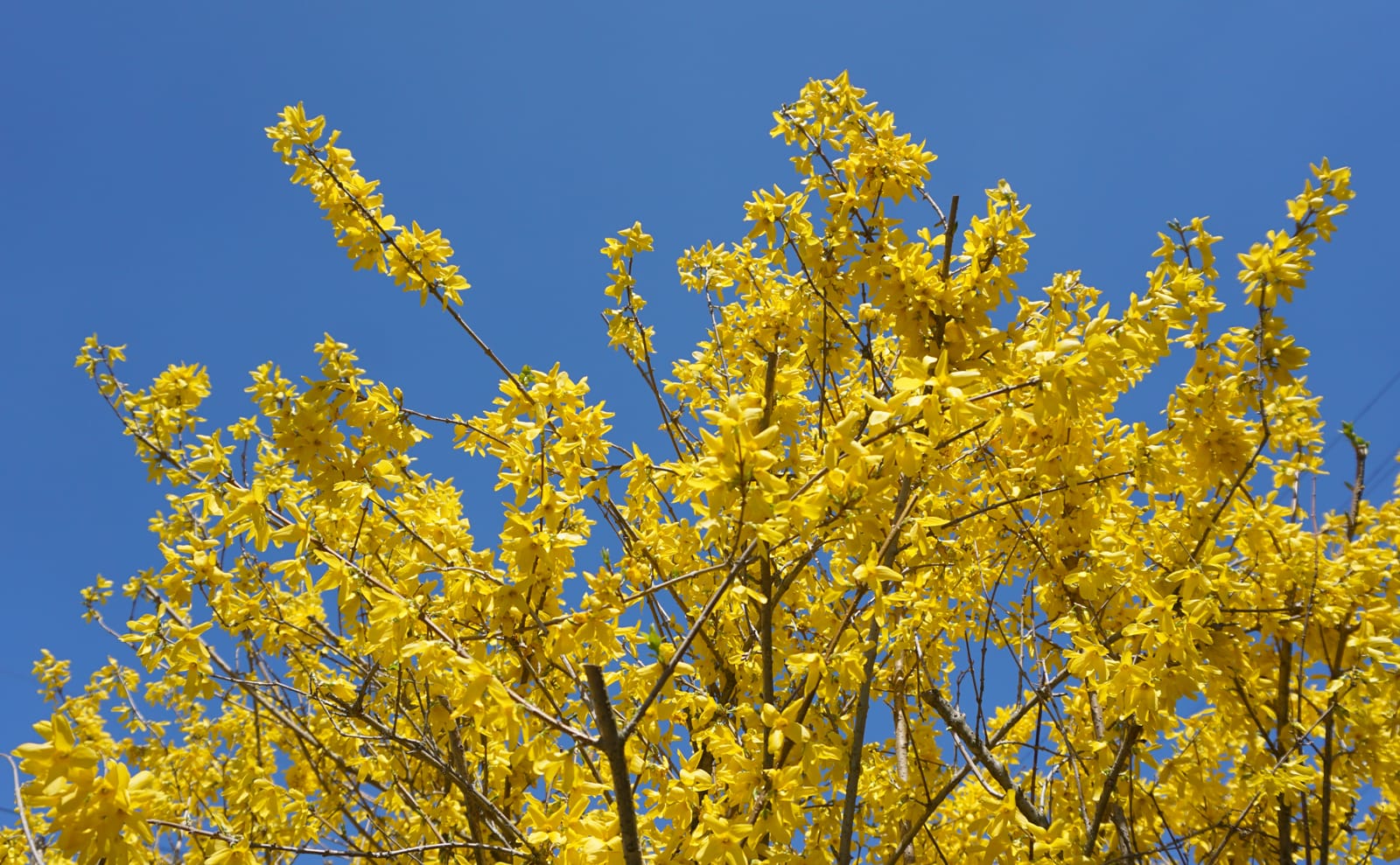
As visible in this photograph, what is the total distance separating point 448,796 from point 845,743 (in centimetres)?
178

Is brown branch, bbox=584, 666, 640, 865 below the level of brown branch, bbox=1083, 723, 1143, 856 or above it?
below

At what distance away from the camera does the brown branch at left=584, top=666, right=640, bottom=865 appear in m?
1.82

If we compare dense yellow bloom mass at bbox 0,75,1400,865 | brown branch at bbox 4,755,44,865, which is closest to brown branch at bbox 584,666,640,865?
dense yellow bloom mass at bbox 0,75,1400,865

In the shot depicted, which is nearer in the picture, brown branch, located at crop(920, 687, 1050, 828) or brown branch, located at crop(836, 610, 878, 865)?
brown branch, located at crop(836, 610, 878, 865)

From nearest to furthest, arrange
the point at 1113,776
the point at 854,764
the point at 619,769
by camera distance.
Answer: the point at 619,769 → the point at 854,764 → the point at 1113,776

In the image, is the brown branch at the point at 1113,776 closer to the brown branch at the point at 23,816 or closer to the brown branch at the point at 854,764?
the brown branch at the point at 854,764

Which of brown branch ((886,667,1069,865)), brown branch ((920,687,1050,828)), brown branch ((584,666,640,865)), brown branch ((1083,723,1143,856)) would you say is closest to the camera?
brown branch ((584,666,640,865))

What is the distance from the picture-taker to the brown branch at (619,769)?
1815mm

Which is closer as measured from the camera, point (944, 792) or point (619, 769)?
point (619, 769)

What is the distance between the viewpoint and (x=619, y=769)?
1860 mm

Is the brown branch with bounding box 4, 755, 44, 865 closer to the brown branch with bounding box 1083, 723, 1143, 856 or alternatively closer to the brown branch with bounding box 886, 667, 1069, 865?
the brown branch with bounding box 886, 667, 1069, 865

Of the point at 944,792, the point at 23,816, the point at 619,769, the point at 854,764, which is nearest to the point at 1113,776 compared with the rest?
the point at 944,792

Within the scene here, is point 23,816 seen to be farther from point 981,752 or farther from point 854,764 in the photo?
point 981,752

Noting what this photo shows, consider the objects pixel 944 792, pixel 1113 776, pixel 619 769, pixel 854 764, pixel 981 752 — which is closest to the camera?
pixel 619 769
